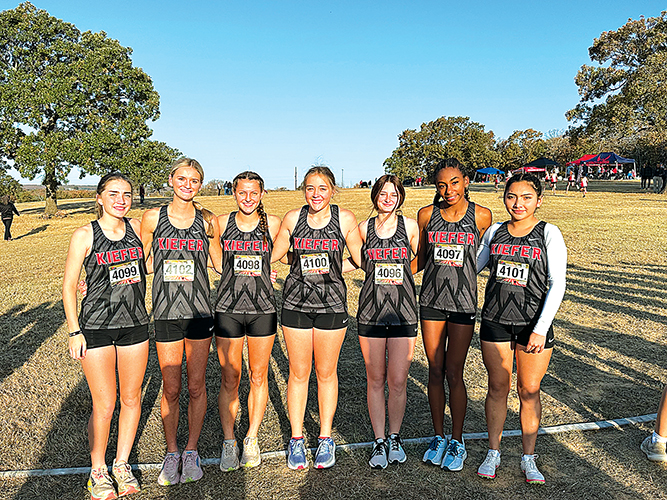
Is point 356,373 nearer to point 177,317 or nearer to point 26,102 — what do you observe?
point 177,317

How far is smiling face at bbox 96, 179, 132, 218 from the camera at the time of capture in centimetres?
312

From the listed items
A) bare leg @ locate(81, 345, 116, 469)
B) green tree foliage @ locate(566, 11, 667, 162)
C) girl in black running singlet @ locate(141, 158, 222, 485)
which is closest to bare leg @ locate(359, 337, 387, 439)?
girl in black running singlet @ locate(141, 158, 222, 485)

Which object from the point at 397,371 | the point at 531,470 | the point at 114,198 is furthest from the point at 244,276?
the point at 531,470

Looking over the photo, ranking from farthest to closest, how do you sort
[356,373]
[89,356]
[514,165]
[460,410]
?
1. [514,165]
2. [356,373]
3. [460,410]
4. [89,356]

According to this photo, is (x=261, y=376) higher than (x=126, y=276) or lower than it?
lower

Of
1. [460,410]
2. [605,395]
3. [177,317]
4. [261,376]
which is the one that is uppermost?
[177,317]

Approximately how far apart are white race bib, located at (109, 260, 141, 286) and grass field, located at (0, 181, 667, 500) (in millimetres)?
1448

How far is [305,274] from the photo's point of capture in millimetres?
3406

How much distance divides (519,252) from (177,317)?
234cm

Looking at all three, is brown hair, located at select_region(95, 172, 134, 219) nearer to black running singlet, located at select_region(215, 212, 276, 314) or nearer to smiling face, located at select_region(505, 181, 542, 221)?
black running singlet, located at select_region(215, 212, 276, 314)

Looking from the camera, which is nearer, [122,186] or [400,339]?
[122,186]

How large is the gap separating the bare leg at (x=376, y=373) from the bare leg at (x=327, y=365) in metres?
0.20

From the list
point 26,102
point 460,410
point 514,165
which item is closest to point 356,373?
point 460,410

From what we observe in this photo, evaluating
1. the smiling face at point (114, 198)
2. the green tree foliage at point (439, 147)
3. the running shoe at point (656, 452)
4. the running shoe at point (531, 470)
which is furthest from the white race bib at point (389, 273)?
the green tree foliage at point (439, 147)
